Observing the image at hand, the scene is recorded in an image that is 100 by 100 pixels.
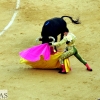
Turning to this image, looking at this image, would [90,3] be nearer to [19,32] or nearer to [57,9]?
[57,9]

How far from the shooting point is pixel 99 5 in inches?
572

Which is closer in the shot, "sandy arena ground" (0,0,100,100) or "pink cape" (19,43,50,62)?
"sandy arena ground" (0,0,100,100)

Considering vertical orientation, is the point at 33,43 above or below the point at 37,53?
below

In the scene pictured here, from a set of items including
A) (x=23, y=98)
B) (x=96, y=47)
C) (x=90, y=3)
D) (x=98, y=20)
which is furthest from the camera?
(x=90, y=3)

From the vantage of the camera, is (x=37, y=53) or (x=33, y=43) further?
(x=33, y=43)

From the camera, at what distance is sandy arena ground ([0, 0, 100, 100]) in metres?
9.11

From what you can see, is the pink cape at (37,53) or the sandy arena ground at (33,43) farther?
the pink cape at (37,53)

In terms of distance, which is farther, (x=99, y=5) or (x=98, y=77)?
(x=99, y=5)

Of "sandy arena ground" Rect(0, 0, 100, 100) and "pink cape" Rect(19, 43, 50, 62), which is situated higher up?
"pink cape" Rect(19, 43, 50, 62)

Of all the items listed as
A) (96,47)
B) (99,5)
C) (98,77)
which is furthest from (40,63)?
(99,5)

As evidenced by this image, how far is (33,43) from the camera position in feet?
39.2

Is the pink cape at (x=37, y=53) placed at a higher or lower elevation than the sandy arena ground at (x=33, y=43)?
higher

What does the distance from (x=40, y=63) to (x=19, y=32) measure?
2758 mm

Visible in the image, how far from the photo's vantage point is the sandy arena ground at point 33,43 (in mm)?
9109
